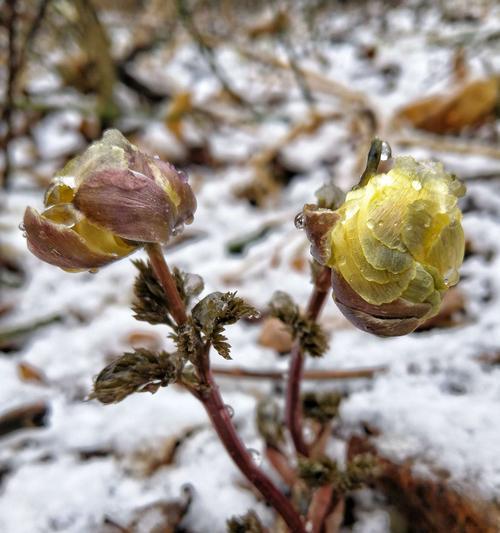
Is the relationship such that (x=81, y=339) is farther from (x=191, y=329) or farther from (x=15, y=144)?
(x=15, y=144)

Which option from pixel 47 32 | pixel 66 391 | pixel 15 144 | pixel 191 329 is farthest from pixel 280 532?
pixel 47 32

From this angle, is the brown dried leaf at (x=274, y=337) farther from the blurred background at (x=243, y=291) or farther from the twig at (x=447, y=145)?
the twig at (x=447, y=145)

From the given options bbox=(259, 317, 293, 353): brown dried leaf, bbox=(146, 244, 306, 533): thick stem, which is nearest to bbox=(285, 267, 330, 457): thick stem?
bbox=(146, 244, 306, 533): thick stem

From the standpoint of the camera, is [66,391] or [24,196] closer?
[66,391]

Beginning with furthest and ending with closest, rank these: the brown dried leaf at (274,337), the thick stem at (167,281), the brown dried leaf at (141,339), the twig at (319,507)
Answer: the brown dried leaf at (141,339), the brown dried leaf at (274,337), the twig at (319,507), the thick stem at (167,281)

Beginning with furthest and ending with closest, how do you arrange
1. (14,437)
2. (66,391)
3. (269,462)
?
(66,391)
(14,437)
(269,462)

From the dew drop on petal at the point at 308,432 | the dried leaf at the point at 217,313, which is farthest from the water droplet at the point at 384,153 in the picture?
the dew drop on petal at the point at 308,432
